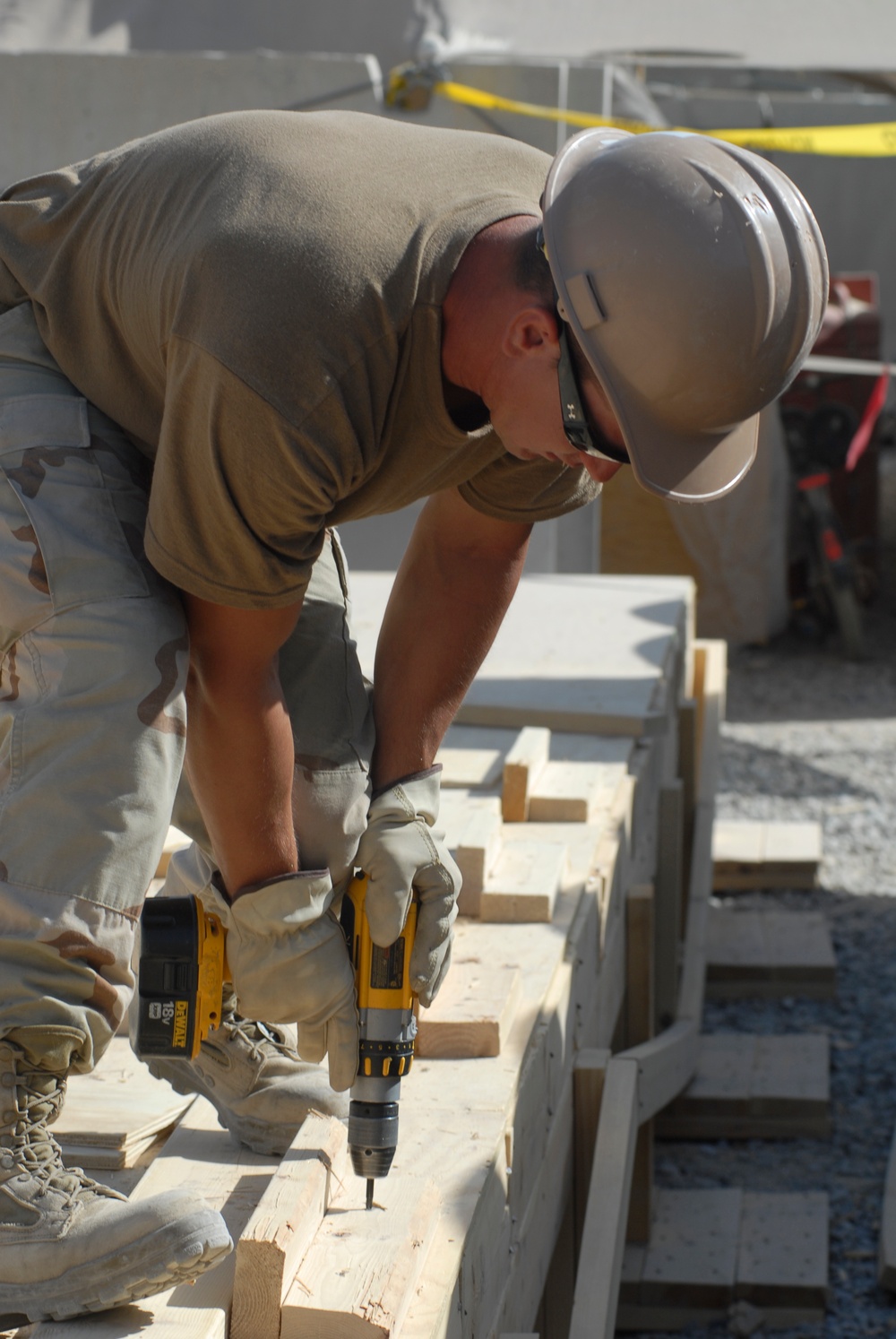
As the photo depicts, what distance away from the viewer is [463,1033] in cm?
247

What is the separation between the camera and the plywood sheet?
427cm

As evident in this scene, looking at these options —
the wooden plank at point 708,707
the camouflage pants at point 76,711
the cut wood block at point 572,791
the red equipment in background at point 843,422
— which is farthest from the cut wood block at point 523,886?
the red equipment in background at point 843,422

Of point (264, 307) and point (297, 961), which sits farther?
point (297, 961)

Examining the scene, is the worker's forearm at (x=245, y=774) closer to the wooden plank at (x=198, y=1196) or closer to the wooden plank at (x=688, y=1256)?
the wooden plank at (x=198, y=1196)

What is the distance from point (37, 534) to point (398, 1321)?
1.12 metres

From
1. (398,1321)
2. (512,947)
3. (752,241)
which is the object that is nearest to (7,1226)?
(398,1321)

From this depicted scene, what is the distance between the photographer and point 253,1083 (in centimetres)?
236

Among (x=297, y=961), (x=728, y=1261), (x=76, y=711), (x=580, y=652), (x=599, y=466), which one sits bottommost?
(x=728, y=1261)

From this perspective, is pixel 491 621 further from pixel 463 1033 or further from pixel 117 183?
pixel 117 183

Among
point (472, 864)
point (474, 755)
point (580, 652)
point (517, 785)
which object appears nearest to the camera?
point (472, 864)

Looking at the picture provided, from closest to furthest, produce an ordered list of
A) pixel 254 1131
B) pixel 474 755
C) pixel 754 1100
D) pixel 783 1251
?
pixel 254 1131, pixel 783 1251, pixel 474 755, pixel 754 1100

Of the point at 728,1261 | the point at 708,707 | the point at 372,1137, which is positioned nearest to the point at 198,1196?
the point at 372,1137

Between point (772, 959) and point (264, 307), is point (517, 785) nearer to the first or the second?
point (264, 307)

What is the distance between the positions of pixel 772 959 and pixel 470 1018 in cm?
293
